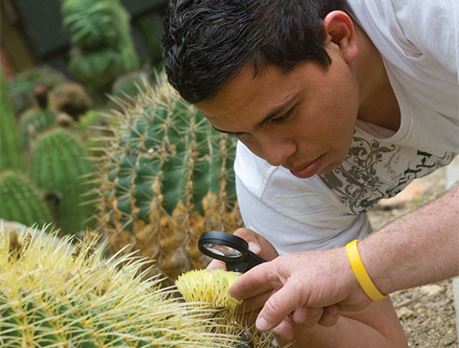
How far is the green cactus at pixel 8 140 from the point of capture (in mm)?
4418

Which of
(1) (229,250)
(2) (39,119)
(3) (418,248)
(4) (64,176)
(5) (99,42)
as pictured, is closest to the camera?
(3) (418,248)

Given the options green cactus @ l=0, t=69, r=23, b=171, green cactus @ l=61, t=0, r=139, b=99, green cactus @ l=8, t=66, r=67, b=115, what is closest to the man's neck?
green cactus @ l=0, t=69, r=23, b=171

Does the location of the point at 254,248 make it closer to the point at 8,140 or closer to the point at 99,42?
the point at 8,140

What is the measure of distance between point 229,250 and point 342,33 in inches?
17.4

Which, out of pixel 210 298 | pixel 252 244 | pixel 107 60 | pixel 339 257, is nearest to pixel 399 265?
pixel 339 257

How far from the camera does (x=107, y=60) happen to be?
577 cm

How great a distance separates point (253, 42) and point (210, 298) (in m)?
0.45

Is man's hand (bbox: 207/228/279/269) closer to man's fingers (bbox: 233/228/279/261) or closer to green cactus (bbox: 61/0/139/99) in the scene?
man's fingers (bbox: 233/228/279/261)

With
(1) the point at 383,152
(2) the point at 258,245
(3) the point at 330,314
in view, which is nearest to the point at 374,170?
(1) the point at 383,152

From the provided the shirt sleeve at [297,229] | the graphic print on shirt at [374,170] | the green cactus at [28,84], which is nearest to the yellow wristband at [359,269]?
the graphic print on shirt at [374,170]

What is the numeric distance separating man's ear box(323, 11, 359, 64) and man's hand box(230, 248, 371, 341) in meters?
0.39

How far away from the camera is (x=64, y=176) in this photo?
12.5ft

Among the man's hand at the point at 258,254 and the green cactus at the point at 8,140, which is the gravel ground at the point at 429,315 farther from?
the green cactus at the point at 8,140

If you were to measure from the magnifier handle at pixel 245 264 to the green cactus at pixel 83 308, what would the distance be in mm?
203
